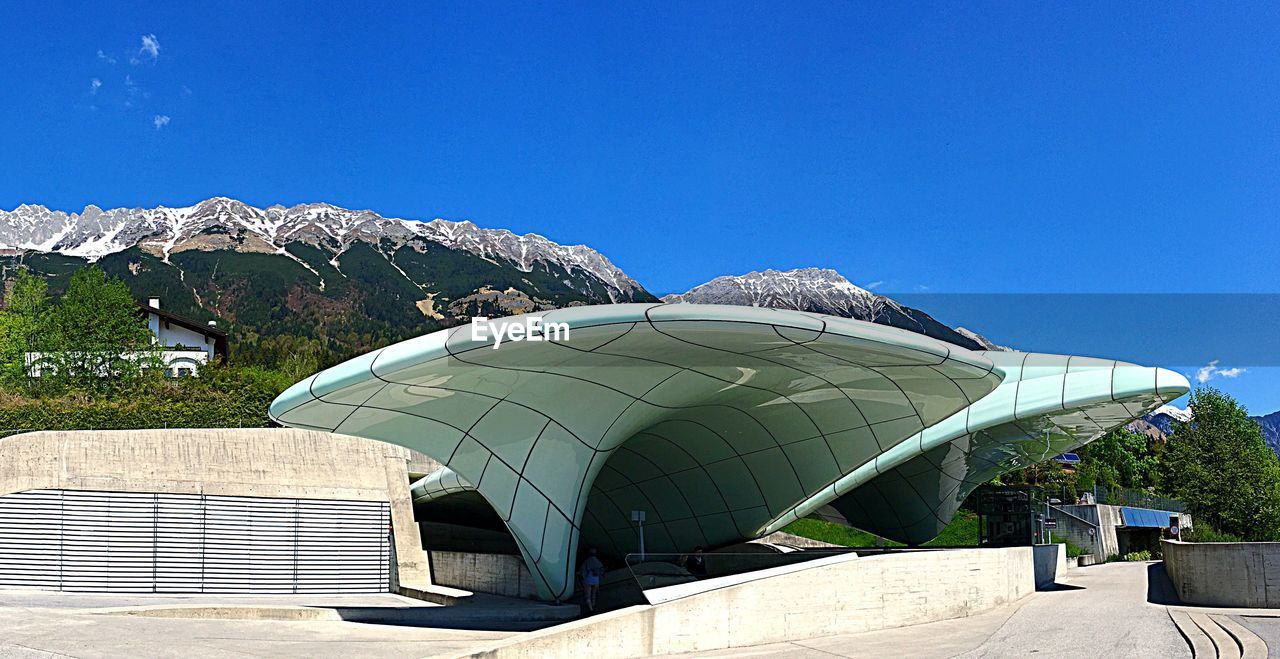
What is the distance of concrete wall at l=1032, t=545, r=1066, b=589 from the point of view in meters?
24.2

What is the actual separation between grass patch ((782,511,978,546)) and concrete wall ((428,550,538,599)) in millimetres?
17506

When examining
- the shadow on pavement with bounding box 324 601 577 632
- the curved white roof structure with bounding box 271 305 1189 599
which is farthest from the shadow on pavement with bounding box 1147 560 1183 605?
the shadow on pavement with bounding box 324 601 577 632

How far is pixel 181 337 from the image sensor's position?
236ft

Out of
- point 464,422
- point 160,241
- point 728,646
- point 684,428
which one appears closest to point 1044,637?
point 728,646

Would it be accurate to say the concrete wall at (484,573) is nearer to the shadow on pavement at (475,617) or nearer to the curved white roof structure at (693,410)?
the curved white roof structure at (693,410)

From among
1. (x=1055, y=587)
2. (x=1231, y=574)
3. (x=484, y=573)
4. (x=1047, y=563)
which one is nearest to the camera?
(x=1231, y=574)

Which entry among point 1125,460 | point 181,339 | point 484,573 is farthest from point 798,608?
point 1125,460

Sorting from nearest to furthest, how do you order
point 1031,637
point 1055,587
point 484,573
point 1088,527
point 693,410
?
point 1031,637, point 693,410, point 484,573, point 1055,587, point 1088,527

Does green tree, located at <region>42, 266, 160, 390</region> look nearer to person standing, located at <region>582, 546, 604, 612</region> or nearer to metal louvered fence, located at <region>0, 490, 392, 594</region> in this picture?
metal louvered fence, located at <region>0, 490, 392, 594</region>

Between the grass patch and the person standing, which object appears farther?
the grass patch

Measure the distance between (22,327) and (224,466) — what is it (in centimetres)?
3558

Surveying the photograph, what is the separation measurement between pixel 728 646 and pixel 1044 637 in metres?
4.82

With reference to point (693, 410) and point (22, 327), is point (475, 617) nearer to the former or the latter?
point (693, 410)

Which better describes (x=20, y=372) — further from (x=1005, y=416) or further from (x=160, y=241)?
(x=160, y=241)
